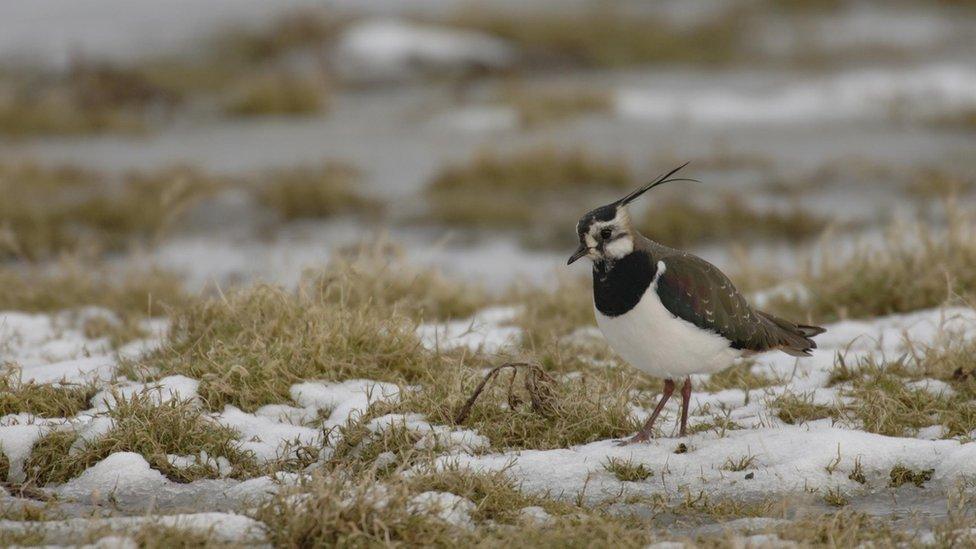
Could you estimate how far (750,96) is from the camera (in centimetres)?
1503

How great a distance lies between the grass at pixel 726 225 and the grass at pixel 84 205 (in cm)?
395

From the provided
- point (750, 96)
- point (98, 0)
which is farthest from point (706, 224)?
point (98, 0)

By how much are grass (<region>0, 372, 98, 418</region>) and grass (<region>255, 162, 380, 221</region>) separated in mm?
6095

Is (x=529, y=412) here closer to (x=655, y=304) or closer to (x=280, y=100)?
(x=655, y=304)

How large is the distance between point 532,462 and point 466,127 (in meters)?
9.78

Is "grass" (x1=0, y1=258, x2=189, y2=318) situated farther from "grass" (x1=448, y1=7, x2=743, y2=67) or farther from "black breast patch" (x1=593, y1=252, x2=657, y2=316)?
"grass" (x1=448, y1=7, x2=743, y2=67)

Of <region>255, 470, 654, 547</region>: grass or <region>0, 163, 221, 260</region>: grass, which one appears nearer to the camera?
<region>255, 470, 654, 547</region>: grass

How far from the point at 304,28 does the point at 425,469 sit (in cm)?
1305

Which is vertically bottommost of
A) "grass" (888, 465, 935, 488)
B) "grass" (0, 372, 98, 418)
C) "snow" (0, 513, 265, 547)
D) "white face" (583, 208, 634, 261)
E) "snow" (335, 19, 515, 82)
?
"grass" (888, 465, 935, 488)

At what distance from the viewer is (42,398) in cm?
455

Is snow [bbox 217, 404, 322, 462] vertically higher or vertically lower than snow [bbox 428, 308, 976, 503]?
higher

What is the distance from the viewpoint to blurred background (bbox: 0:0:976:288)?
32.9 ft

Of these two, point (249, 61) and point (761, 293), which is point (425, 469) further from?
point (249, 61)

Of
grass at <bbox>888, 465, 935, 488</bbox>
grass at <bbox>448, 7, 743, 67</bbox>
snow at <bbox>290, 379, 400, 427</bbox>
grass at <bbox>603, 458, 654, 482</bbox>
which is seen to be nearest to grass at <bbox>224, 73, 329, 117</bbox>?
grass at <bbox>448, 7, 743, 67</bbox>
